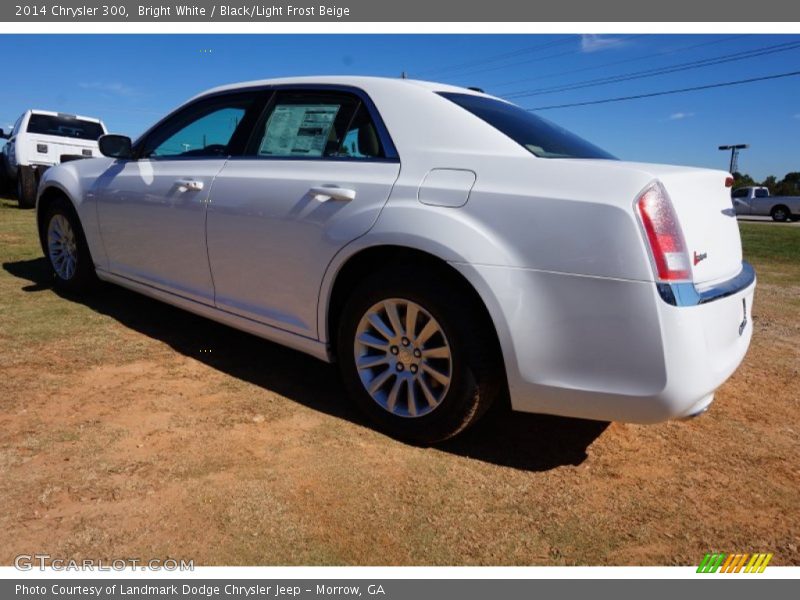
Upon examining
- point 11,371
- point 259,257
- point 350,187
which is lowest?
point 11,371

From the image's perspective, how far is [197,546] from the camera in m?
2.06

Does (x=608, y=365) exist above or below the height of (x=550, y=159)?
below

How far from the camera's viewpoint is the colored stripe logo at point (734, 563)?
2094 millimetres

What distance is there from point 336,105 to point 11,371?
93.7 inches

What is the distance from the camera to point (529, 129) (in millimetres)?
2998

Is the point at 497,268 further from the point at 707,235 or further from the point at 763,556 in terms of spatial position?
A: the point at 763,556

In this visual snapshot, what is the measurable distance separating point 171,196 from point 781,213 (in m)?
31.6

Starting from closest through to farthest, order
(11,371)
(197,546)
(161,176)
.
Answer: (197,546)
(11,371)
(161,176)

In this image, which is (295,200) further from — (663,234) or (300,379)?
(663,234)

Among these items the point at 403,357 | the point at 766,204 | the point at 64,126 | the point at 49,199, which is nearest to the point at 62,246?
the point at 49,199

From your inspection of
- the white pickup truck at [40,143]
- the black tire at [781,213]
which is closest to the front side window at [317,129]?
the white pickup truck at [40,143]

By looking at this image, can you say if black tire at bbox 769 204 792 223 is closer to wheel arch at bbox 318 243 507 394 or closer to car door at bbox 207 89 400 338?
car door at bbox 207 89 400 338

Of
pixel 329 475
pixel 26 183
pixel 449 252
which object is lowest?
pixel 329 475

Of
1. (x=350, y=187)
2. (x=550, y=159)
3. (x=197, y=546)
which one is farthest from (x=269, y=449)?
(x=550, y=159)
